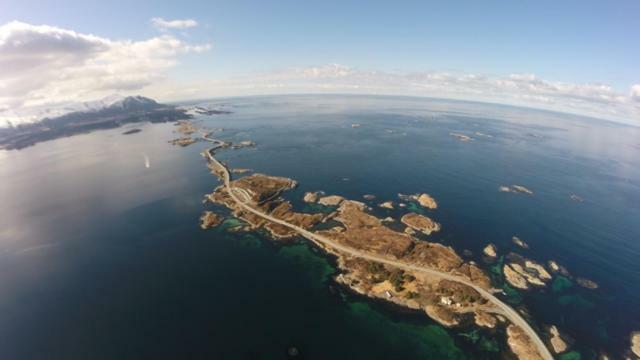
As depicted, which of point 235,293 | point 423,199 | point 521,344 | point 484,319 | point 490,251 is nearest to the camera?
point 521,344

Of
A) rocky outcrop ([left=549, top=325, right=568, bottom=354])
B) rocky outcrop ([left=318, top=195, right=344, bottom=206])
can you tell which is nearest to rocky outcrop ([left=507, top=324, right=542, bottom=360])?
rocky outcrop ([left=549, top=325, right=568, bottom=354])

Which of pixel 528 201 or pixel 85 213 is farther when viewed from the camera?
pixel 528 201

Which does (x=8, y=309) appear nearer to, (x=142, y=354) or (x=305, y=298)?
(x=142, y=354)

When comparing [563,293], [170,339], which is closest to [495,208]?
[563,293]

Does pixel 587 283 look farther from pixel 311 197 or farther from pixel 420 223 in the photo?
pixel 311 197

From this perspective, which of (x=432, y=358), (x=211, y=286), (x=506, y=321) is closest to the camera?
(x=432, y=358)

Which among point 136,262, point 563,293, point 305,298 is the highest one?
point 136,262

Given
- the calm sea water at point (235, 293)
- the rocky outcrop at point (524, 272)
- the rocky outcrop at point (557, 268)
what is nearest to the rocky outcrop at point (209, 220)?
the calm sea water at point (235, 293)

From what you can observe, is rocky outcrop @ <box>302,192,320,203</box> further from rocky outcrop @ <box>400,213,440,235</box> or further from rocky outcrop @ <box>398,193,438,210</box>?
rocky outcrop @ <box>400,213,440,235</box>

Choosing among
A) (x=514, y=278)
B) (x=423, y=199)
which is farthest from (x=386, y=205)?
(x=514, y=278)
